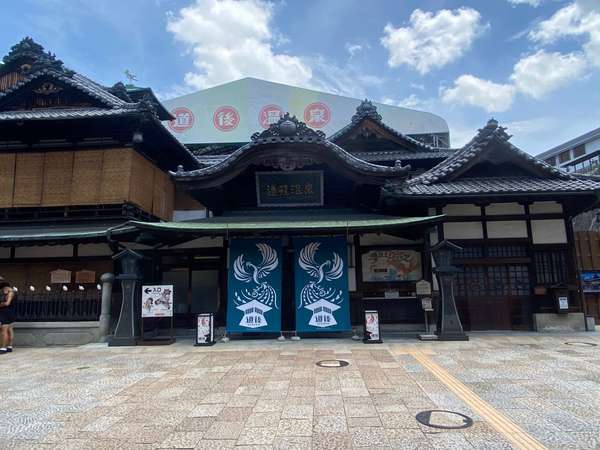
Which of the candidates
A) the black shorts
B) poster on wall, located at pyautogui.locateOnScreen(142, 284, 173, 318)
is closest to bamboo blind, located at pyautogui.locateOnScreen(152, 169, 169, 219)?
poster on wall, located at pyautogui.locateOnScreen(142, 284, 173, 318)

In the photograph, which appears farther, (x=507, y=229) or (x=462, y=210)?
(x=462, y=210)

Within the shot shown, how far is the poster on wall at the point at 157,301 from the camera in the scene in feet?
37.9

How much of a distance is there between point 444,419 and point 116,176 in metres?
13.8

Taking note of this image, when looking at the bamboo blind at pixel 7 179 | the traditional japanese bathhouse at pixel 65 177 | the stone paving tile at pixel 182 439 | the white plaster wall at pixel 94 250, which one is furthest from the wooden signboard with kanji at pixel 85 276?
the stone paving tile at pixel 182 439

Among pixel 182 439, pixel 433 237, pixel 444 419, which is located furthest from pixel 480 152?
pixel 182 439

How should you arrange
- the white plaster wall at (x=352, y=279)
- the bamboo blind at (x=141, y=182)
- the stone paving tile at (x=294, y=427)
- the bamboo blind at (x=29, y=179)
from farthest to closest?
the bamboo blind at (x=141, y=182)
the bamboo blind at (x=29, y=179)
the white plaster wall at (x=352, y=279)
the stone paving tile at (x=294, y=427)

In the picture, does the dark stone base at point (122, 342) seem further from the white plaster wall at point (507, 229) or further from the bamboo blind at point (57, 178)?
the white plaster wall at point (507, 229)

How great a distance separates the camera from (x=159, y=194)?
17.2m

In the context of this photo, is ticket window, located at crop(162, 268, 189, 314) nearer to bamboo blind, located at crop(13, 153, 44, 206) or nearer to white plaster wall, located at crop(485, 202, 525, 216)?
bamboo blind, located at crop(13, 153, 44, 206)

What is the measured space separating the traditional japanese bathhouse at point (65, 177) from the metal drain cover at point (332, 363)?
827 cm

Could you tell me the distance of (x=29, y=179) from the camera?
1480 cm

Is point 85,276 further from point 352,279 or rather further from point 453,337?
point 453,337

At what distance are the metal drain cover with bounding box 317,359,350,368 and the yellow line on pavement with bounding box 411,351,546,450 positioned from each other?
6.05 ft

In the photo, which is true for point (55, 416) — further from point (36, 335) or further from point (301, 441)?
point (36, 335)
